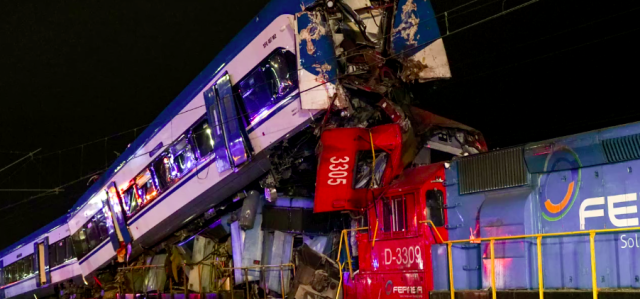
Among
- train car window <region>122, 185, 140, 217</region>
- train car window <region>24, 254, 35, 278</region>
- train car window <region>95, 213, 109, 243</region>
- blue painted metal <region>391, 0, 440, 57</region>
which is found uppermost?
blue painted metal <region>391, 0, 440, 57</region>

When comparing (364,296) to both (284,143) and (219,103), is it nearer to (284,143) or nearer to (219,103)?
(284,143)

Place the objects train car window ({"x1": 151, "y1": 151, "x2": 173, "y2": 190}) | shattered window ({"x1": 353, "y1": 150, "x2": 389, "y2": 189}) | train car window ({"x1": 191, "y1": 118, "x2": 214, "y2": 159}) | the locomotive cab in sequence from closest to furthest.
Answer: the locomotive cab, shattered window ({"x1": 353, "y1": 150, "x2": 389, "y2": 189}), train car window ({"x1": 191, "y1": 118, "x2": 214, "y2": 159}), train car window ({"x1": 151, "y1": 151, "x2": 173, "y2": 190})

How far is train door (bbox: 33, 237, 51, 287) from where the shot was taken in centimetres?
2130

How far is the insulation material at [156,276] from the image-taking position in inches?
607

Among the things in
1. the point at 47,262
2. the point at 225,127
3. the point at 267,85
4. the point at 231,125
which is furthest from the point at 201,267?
the point at 47,262

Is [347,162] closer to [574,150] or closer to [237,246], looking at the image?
[574,150]

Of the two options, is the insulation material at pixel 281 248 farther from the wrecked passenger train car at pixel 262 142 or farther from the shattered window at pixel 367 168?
the shattered window at pixel 367 168

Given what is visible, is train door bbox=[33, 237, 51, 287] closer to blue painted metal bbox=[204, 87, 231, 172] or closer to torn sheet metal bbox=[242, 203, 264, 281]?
torn sheet metal bbox=[242, 203, 264, 281]

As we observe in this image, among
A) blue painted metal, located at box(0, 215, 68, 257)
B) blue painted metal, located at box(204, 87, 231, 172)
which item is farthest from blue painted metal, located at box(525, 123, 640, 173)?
blue painted metal, located at box(0, 215, 68, 257)

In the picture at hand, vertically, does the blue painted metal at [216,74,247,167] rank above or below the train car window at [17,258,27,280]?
above

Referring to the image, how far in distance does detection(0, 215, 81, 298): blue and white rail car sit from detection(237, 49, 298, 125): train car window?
10.8m

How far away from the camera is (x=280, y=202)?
12.5 metres

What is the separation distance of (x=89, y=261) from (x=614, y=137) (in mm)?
15385

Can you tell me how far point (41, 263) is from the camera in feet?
71.4
